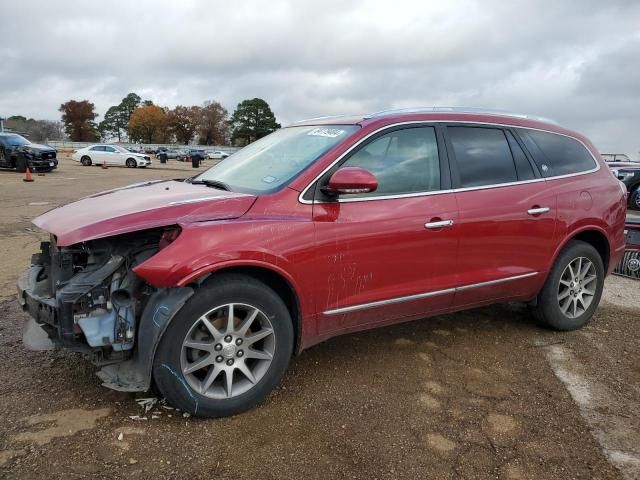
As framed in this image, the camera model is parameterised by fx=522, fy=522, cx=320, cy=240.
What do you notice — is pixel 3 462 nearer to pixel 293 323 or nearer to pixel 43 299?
pixel 43 299

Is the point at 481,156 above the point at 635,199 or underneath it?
above

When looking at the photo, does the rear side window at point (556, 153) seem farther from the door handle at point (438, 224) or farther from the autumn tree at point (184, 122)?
the autumn tree at point (184, 122)

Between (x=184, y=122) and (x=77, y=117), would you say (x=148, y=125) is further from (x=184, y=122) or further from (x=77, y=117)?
(x=77, y=117)

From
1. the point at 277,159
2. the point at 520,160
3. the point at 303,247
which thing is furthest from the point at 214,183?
the point at 520,160

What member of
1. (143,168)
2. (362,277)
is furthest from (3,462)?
(143,168)

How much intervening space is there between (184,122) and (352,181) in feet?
391

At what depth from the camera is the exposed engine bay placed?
9.15ft

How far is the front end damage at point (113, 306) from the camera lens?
2781 mm

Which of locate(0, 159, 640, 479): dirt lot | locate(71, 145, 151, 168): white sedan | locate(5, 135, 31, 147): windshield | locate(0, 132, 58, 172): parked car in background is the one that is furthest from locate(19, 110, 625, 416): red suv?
locate(71, 145, 151, 168): white sedan

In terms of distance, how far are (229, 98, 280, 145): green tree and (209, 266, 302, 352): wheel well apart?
113108mm

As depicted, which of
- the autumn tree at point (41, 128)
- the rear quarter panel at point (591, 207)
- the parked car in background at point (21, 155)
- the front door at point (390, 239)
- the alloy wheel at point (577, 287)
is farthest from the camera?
the autumn tree at point (41, 128)

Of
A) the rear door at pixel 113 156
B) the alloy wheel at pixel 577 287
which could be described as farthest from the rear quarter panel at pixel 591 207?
the rear door at pixel 113 156

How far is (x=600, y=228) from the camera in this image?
4516 millimetres

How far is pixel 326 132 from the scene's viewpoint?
372cm
